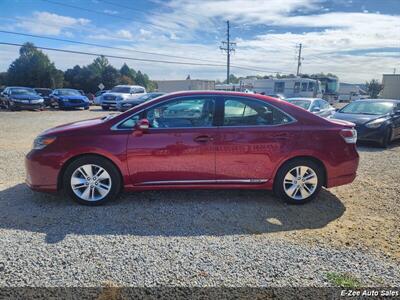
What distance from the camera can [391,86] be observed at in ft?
106

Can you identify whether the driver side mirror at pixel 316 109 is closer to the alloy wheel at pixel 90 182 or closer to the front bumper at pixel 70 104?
the alloy wheel at pixel 90 182

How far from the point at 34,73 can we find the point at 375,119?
5599 cm

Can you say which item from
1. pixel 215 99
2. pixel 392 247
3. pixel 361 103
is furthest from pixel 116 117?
pixel 361 103

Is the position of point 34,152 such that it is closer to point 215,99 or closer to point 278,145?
point 215,99

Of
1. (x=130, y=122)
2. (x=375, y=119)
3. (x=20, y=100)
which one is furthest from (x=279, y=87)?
(x=130, y=122)

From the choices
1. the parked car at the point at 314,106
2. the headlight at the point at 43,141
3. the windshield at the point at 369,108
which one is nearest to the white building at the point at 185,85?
the parked car at the point at 314,106

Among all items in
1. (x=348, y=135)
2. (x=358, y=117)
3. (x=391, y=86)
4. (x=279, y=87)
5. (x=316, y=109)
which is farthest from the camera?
(x=391, y=86)

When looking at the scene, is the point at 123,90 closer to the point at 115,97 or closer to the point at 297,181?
the point at 115,97

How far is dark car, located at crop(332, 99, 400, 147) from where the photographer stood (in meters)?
8.88

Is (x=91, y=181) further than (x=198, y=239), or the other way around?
(x=91, y=181)

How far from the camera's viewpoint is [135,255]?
3.03 meters

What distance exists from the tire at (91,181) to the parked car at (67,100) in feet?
69.1

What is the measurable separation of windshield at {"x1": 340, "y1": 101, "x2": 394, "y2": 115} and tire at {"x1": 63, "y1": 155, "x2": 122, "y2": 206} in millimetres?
8730

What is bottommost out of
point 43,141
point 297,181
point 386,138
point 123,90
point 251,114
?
point 386,138
